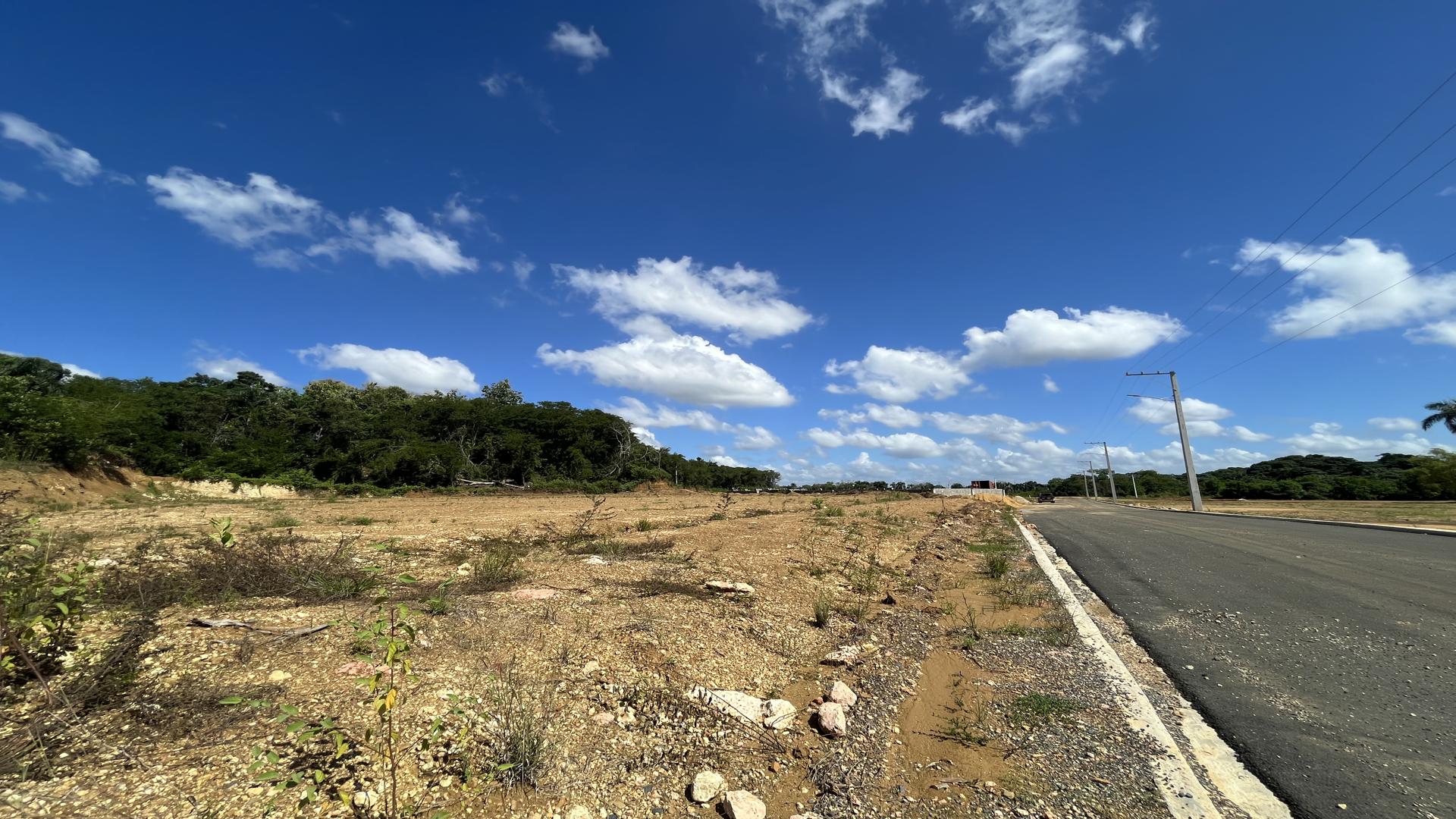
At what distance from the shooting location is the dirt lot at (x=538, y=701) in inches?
115

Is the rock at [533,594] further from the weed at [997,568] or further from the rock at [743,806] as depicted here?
the weed at [997,568]

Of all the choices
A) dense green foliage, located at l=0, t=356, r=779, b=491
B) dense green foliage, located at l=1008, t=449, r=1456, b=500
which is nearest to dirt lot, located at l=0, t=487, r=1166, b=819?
dense green foliage, located at l=0, t=356, r=779, b=491

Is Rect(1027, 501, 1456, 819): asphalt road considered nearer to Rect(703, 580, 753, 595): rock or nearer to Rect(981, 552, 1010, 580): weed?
Rect(981, 552, 1010, 580): weed

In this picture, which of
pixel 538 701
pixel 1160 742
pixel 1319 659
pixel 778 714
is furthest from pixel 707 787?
pixel 1319 659

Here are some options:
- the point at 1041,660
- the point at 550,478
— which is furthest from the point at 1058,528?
the point at 550,478

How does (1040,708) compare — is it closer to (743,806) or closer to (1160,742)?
(1160,742)

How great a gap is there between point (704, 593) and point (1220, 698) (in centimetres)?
517

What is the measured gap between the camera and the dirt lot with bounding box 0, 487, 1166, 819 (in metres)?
2.93

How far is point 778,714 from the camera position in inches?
162

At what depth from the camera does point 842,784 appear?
3.34m

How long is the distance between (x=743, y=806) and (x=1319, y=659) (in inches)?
223

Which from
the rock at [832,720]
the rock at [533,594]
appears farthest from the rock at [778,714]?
the rock at [533,594]

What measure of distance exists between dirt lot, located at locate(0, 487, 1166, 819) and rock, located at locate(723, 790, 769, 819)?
9 cm

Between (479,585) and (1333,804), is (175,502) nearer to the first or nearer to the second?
(479,585)
